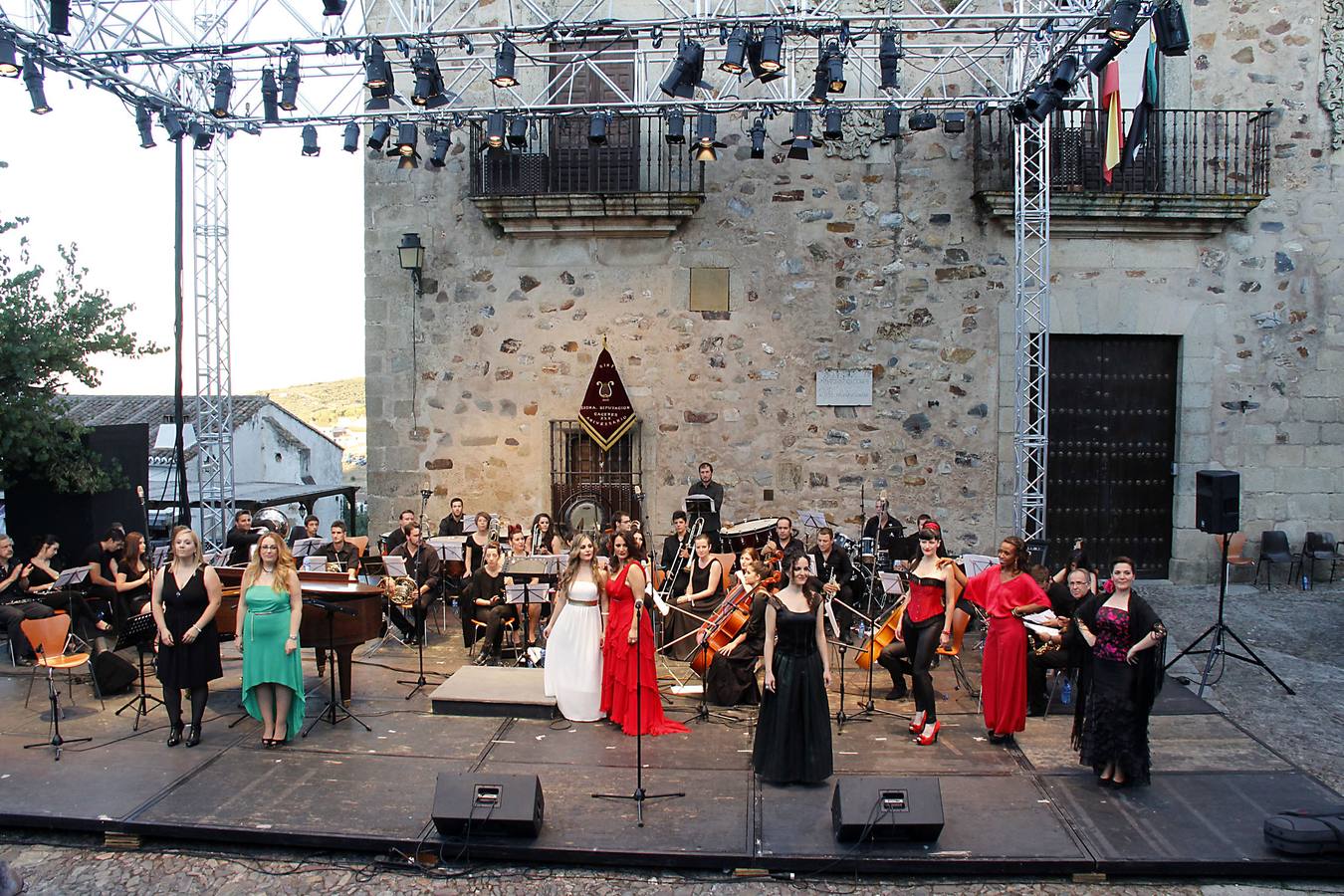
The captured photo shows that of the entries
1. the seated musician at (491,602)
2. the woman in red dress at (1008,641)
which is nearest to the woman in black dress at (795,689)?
the woman in red dress at (1008,641)

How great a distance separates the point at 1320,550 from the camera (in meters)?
13.5

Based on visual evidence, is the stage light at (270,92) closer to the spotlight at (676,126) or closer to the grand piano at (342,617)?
the spotlight at (676,126)

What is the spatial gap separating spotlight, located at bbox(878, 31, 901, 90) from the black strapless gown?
6280 mm

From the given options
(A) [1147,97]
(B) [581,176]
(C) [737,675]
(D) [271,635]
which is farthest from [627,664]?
(B) [581,176]

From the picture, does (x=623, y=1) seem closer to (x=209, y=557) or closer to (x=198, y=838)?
(x=209, y=557)

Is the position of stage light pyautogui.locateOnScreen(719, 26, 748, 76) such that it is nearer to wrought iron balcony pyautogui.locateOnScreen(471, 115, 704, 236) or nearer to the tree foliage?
wrought iron balcony pyautogui.locateOnScreen(471, 115, 704, 236)

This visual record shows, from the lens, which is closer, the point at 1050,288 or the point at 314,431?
the point at 1050,288

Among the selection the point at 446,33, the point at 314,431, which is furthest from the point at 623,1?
the point at 314,431

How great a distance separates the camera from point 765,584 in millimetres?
7750

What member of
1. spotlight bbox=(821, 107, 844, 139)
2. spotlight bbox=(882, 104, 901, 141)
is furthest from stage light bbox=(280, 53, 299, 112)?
spotlight bbox=(882, 104, 901, 141)

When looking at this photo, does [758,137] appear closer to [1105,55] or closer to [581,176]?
[581,176]

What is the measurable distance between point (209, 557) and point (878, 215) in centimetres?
911

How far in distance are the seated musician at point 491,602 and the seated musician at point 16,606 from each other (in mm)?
3890

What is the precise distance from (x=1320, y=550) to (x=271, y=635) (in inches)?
503
